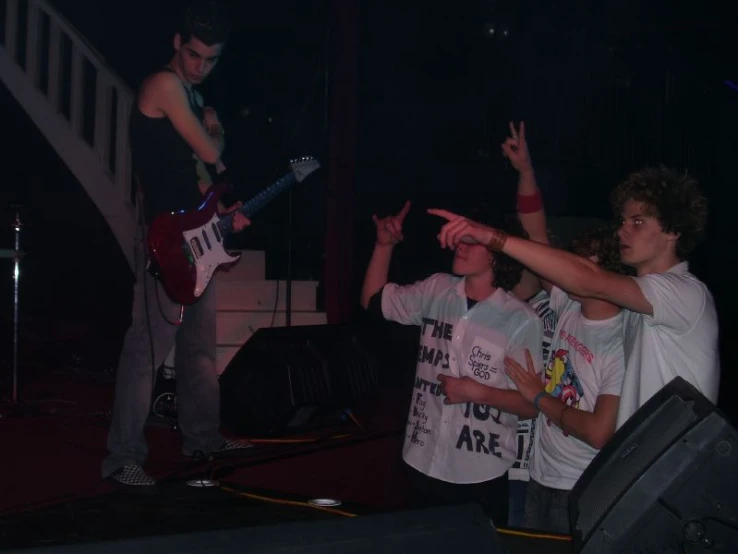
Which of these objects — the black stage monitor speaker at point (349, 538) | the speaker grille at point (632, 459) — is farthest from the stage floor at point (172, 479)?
the speaker grille at point (632, 459)

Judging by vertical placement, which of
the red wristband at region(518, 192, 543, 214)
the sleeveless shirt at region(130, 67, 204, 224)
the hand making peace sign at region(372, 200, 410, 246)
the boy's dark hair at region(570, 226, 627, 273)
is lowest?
the boy's dark hair at region(570, 226, 627, 273)

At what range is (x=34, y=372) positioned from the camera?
608cm

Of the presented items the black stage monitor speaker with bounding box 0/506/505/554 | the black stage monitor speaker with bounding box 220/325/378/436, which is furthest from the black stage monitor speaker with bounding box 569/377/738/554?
the black stage monitor speaker with bounding box 220/325/378/436

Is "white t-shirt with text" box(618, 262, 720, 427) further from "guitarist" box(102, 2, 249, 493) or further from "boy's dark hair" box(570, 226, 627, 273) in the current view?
"guitarist" box(102, 2, 249, 493)

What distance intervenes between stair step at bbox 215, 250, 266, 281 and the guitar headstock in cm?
205

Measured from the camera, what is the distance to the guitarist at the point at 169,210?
3.06m

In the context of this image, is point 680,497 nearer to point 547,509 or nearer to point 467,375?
point 547,509

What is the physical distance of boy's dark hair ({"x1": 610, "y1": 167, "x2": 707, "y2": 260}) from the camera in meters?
2.12

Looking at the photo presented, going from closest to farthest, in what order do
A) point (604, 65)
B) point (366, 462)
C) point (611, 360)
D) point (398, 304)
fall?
1. point (611, 360)
2. point (398, 304)
3. point (366, 462)
4. point (604, 65)

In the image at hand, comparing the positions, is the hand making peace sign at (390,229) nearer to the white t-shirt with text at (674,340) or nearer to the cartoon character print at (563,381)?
the cartoon character print at (563,381)

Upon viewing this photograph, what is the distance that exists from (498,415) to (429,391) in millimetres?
230

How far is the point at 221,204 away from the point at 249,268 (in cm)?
304

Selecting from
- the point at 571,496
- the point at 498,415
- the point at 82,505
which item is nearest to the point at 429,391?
the point at 498,415

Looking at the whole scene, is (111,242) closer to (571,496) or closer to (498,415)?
(498,415)
